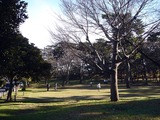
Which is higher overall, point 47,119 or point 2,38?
point 2,38

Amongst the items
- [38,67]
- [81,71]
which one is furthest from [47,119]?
[81,71]

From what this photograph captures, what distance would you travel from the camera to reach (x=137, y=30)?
2284 centimetres

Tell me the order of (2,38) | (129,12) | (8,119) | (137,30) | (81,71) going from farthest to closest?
(81,71) < (137,30) < (129,12) < (2,38) < (8,119)

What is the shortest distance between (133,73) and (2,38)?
73.2m

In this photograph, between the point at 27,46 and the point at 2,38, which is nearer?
the point at 2,38

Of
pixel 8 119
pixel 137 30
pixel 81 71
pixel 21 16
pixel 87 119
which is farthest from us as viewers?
pixel 81 71

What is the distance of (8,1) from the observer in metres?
16.5

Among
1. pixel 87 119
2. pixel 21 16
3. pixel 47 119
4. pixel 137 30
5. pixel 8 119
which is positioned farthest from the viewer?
pixel 137 30

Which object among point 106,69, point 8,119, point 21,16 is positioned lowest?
point 8,119

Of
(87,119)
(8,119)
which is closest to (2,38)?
(8,119)

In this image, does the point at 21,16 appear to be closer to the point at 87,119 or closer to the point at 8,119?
the point at 8,119

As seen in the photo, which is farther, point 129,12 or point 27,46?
point 27,46

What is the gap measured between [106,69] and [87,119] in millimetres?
9989

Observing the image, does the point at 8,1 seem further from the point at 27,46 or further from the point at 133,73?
the point at 133,73
